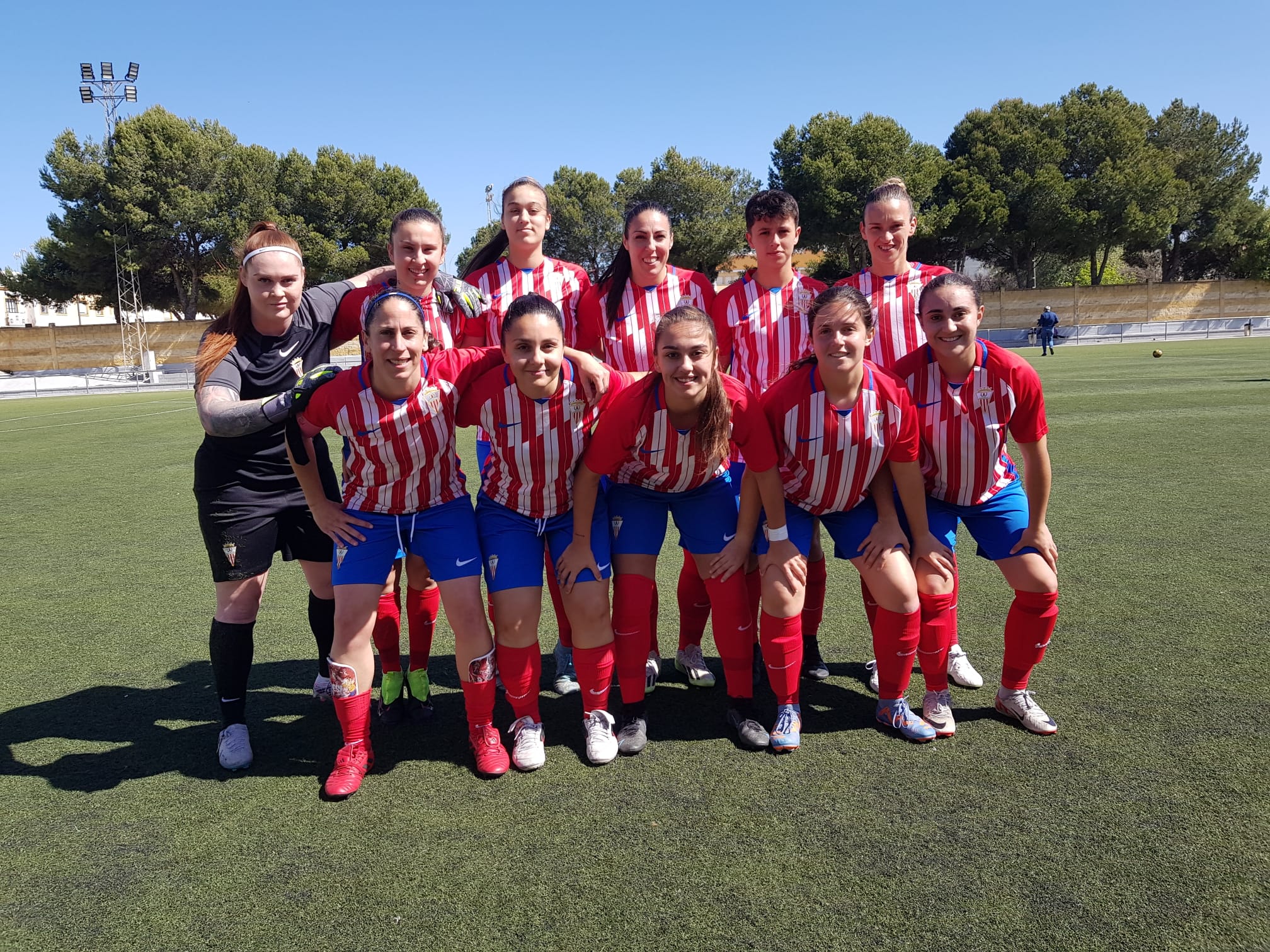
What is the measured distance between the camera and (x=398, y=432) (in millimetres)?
3205

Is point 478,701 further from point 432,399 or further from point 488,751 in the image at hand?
point 432,399

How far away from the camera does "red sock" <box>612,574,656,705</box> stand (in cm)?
346

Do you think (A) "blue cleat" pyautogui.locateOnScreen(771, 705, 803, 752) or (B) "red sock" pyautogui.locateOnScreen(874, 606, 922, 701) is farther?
(B) "red sock" pyautogui.locateOnScreen(874, 606, 922, 701)

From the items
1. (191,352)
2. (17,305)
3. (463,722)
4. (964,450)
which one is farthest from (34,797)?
(17,305)

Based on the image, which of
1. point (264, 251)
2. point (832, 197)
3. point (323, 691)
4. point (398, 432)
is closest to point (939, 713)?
point (398, 432)

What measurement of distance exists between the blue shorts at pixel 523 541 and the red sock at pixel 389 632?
0.64m

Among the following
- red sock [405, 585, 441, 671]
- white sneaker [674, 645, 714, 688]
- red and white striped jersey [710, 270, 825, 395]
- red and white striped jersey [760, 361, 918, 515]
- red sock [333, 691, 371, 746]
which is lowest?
white sneaker [674, 645, 714, 688]

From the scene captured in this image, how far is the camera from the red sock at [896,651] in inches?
132

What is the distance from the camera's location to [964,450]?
3.43 metres

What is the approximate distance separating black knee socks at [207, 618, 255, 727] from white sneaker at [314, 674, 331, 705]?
18.0 inches

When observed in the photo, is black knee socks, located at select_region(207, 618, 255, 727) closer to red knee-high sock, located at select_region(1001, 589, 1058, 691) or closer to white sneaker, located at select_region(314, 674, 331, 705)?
white sneaker, located at select_region(314, 674, 331, 705)

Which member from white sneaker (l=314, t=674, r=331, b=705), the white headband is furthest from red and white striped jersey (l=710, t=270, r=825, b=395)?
white sneaker (l=314, t=674, r=331, b=705)

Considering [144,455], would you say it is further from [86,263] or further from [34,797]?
[86,263]

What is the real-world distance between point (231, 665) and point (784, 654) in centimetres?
216
